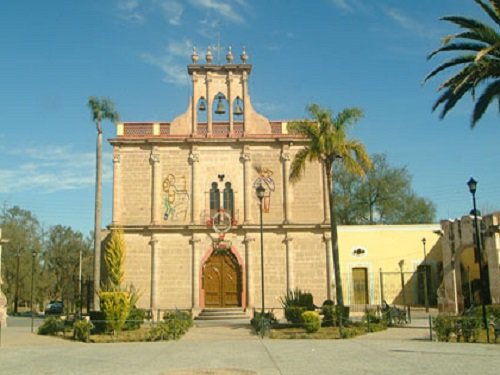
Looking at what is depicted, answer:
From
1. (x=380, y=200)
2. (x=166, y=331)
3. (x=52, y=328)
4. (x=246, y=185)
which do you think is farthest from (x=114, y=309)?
(x=380, y=200)

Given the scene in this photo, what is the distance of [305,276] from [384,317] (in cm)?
808

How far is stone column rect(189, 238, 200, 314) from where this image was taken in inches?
1232

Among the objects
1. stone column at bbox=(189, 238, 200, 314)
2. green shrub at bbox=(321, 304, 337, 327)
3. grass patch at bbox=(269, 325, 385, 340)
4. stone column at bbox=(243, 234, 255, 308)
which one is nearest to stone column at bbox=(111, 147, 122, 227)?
stone column at bbox=(189, 238, 200, 314)

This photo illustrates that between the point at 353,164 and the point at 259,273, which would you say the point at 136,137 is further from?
the point at 353,164

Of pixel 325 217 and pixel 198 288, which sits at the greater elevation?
pixel 325 217

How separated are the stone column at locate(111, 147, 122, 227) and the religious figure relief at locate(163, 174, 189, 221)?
2646 mm

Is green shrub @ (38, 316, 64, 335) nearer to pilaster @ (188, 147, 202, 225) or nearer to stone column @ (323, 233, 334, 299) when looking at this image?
pilaster @ (188, 147, 202, 225)

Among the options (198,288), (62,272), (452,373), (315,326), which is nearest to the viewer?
(452,373)

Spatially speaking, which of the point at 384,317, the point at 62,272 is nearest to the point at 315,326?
the point at 384,317

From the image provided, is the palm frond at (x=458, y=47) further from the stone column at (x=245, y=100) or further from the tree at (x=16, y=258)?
the tree at (x=16, y=258)

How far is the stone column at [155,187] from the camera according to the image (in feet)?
105

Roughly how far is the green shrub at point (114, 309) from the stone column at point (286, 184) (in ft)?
42.0

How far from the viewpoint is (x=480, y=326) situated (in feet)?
59.1

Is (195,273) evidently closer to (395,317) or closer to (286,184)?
(286,184)
